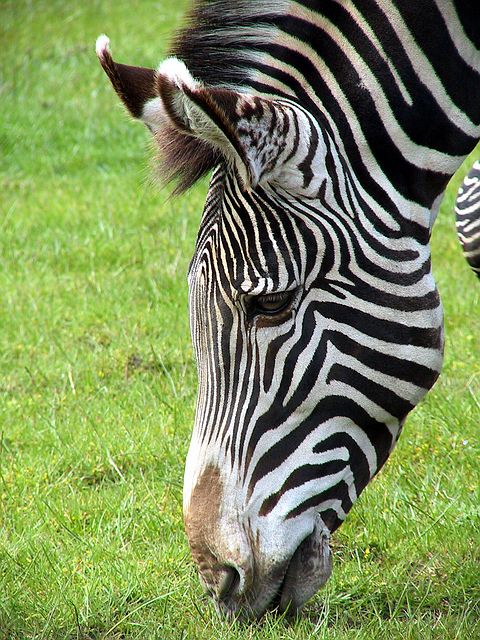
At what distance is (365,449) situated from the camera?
10.3 ft

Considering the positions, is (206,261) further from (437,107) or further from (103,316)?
(103,316)

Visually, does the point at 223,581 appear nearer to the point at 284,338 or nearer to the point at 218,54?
the point at 284,338

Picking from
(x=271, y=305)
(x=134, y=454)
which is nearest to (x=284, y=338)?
(x=271, y=305)

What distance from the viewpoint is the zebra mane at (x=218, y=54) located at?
9.96ft

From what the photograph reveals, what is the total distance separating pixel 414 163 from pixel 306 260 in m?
0.48

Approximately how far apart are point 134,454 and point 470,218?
226 centimetres

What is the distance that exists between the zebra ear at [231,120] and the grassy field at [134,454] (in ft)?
2.24

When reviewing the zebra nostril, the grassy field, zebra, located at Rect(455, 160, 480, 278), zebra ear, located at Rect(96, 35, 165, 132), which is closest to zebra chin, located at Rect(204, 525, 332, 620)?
the zebra nostril

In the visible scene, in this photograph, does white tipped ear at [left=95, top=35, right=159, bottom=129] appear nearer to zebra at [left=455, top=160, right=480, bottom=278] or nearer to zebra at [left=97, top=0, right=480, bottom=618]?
zebra at [left=97, top=0, right=480, bottom=618]

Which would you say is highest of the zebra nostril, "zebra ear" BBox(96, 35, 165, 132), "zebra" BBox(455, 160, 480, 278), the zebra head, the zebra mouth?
"zebra ear" BBox(96, 35, 165, 132)

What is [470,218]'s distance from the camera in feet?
18.4

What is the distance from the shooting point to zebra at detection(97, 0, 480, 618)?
294 centimetres

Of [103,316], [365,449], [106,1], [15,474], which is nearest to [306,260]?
[365,449]

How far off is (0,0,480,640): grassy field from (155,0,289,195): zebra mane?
344 millimetres
